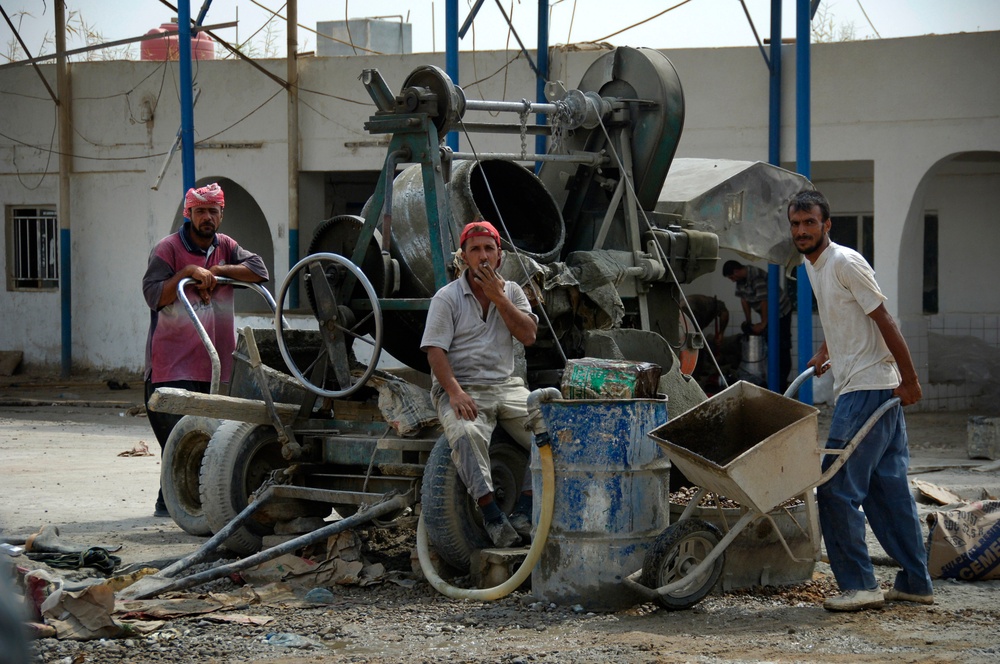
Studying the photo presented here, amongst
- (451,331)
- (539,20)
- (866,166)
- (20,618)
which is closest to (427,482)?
(451,331)

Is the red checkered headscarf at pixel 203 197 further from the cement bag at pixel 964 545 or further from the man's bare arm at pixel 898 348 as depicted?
the cement bag at pixel 964 545

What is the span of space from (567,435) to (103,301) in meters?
14.0

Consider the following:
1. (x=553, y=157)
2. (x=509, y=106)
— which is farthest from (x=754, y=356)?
(x=509, y=106)

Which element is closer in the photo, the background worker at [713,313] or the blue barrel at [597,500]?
the blue barrel at [597,500]

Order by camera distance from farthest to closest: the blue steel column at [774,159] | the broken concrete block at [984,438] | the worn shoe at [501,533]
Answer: the blue steel column at [774,159]
the broken concrete block at [984,438]
the worn shoe at [501,533]

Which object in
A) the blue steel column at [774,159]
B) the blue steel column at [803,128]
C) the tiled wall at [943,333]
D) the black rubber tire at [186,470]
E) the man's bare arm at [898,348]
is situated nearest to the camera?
the man's bare arm at [898,348]

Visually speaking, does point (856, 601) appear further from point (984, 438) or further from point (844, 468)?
point (984, 438)

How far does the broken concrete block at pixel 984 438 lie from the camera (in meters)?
10.5

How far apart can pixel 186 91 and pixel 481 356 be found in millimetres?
9725

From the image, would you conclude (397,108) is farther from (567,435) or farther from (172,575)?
(172,575)

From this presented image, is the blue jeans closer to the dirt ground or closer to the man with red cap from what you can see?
the dirt ground

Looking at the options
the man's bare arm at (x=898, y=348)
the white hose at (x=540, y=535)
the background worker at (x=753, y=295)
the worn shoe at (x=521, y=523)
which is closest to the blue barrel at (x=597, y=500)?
the white hose at (x=540, y=535)

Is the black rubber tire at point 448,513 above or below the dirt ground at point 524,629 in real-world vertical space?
above

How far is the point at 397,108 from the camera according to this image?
6.80 metres
